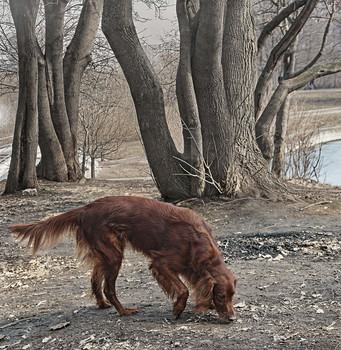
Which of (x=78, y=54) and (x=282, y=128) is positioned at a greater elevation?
(x=78, y=54)

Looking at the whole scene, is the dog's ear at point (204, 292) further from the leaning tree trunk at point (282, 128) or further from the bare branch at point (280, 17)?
the leaning tree trunk at point (282, 128)

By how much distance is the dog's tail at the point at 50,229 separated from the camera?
4695 millimetres

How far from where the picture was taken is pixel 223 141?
965 centimetres

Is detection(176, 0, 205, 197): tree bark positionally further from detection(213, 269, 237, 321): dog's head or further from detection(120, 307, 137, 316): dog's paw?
detection(213, 269, 237, 321): dog's head

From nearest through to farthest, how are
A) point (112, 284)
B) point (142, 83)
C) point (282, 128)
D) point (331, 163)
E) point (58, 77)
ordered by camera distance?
1. point (112, 284)
2. point (142, 83)
3. point (58, 77)
4. point (282, 128)
5. point (331, 163)

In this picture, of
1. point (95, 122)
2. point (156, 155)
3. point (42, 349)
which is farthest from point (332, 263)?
point (95, 122)

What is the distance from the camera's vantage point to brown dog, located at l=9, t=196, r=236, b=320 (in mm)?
4242

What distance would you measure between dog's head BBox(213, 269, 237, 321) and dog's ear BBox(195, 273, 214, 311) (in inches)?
1.7

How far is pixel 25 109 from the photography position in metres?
12.4

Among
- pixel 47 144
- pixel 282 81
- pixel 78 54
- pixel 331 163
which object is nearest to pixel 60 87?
pixel 78 54

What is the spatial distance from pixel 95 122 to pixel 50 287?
1638 centimetres

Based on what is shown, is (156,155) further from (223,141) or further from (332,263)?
(332,263)

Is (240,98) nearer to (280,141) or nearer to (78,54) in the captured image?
(78,54)

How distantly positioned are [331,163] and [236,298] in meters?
24.2
